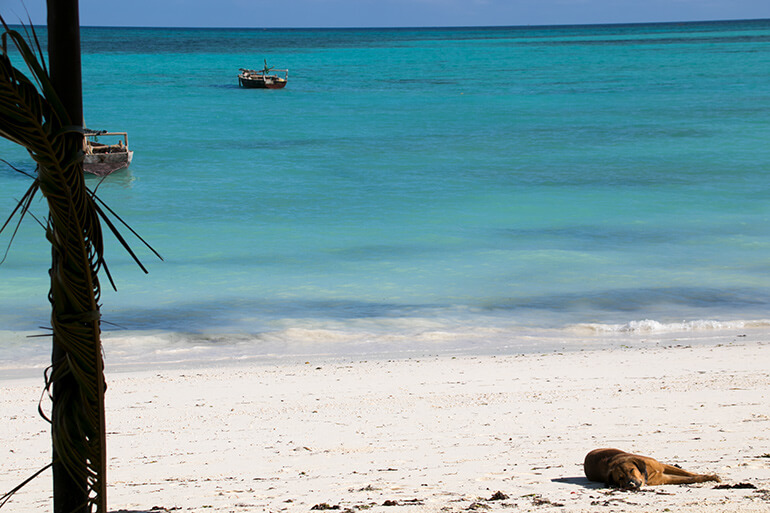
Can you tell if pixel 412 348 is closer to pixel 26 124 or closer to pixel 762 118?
pixel 26 124

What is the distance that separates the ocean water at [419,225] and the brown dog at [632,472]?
438 cm

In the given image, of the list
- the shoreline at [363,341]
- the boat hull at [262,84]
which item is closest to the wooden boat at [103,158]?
the shoreline at [363,341]

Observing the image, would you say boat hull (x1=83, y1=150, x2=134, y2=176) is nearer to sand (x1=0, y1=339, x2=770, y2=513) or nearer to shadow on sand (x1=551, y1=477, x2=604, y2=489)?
sand (x1=0, y1=339, x2=770, y2=513)

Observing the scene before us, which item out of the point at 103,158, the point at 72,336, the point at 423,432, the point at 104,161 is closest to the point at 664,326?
the point at 423,432

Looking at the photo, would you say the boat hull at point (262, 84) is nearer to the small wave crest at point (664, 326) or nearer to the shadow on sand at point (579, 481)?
the small wave crest at point (664, 326)

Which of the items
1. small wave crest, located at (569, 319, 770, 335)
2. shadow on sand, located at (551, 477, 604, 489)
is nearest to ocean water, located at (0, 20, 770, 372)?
small wave crest, located at (569, 319, 770, 335)

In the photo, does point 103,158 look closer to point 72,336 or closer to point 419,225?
point 419,225

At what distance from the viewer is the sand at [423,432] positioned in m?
4.19

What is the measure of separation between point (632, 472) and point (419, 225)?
42.9 ft

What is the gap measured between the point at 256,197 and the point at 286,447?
15693mm

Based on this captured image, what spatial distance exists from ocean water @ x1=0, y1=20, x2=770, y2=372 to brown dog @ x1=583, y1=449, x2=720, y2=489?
4378mm

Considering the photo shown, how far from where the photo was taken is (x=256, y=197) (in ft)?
67.4

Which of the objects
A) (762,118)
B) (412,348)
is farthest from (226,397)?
(762,118)

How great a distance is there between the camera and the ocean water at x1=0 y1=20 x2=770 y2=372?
9.71 metres
